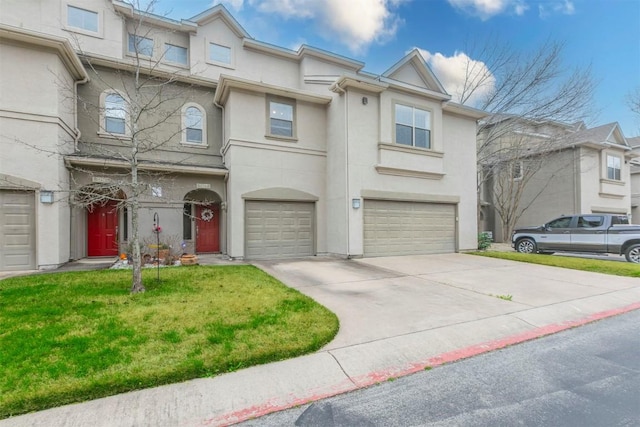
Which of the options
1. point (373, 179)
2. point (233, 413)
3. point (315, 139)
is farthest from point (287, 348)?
point (315, 139)

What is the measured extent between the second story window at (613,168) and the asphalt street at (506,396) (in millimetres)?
21872

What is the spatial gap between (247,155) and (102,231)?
6.16 meters

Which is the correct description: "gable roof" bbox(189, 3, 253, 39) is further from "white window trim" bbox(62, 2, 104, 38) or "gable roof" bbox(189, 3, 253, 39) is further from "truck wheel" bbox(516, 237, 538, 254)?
"truck wheel" bbox(516, 237, 538, 254)

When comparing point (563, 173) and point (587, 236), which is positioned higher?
point (563, 173)

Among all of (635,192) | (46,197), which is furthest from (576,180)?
(46,197)

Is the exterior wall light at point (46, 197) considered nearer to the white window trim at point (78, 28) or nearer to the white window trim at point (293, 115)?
the white window trim at point (293, 115)

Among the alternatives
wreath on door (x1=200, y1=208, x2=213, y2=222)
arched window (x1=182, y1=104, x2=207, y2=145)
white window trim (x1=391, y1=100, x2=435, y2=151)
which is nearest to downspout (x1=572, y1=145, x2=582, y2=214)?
white window trim (x1=391, y1=100, x2=435, y2=151)

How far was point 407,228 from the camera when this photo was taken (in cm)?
1295

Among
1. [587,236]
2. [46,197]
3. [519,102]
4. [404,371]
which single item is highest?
[519,102]

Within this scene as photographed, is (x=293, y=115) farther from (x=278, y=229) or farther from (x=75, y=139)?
(x=75, y=139)

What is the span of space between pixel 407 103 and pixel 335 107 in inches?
119

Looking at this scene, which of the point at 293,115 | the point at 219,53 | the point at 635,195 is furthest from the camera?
the point at 635,195

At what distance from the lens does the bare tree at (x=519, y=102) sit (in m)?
16.3

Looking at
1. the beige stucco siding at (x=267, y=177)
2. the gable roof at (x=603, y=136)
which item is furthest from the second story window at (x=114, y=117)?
the gable roof at (x=603, y=136)
